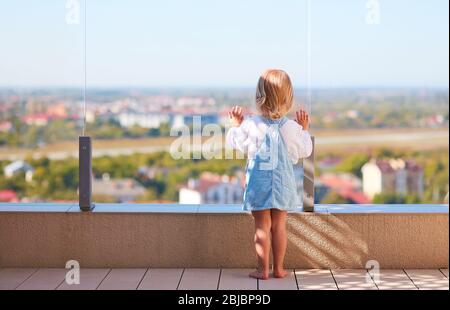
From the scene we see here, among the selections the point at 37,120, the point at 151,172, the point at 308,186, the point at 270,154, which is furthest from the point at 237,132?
the point at 37,120

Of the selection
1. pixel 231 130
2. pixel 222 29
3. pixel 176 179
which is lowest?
pixel 176 179

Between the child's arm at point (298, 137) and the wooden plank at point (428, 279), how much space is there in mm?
759

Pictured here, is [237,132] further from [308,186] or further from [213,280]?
[213,280]

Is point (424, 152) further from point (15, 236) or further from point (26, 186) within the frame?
point (15, 236)

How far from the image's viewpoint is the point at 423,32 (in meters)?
16.2

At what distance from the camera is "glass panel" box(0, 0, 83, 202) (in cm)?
447

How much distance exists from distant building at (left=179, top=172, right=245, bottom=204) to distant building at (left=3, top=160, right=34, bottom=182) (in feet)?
4.15

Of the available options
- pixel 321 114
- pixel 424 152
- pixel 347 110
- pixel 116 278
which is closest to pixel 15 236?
pixel 116 278

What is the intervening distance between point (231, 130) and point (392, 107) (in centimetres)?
549

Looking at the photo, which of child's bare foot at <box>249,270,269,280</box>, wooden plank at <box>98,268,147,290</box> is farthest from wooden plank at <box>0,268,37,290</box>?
child's bare foot at <box>249,270,269,280</box>

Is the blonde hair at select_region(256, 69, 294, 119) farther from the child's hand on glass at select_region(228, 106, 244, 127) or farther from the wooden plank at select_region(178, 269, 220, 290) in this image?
the wooden plank at select_region(178, 269, 220, 290)

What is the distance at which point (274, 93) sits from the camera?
3750 millimetres

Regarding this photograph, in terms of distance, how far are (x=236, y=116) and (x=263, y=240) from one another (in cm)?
59
